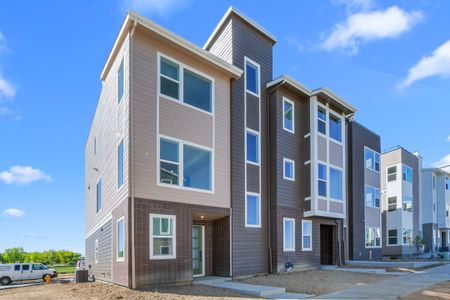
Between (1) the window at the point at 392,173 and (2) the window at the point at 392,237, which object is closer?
(2) the window at the point at 392,237

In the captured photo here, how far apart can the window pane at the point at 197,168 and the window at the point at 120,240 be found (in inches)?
98.9

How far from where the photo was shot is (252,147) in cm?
1659

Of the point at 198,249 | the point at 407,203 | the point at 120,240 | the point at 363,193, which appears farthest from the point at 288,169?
the point at 407,203

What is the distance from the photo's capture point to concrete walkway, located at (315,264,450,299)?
10820 millimetres

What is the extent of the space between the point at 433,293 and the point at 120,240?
9921 millimetres

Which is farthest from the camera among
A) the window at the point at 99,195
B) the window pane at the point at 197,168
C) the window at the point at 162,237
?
the window at the point at 99,195

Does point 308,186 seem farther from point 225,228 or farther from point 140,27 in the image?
point 140,27

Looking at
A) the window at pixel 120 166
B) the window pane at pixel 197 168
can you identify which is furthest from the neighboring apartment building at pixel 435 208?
the window at pixel 120 166

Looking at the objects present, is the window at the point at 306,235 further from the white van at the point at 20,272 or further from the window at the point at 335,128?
the white van at the point at 20,272

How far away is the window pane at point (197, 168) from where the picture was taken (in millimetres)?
13430

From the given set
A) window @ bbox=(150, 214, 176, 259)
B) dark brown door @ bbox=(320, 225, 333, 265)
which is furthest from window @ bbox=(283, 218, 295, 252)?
window @ bbox=(150, 214, 176, 259)

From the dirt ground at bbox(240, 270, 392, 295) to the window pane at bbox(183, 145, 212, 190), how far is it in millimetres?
3959

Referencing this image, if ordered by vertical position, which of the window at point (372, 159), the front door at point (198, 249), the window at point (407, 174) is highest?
the window at point (372, 159)

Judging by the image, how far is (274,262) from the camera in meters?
16.2
